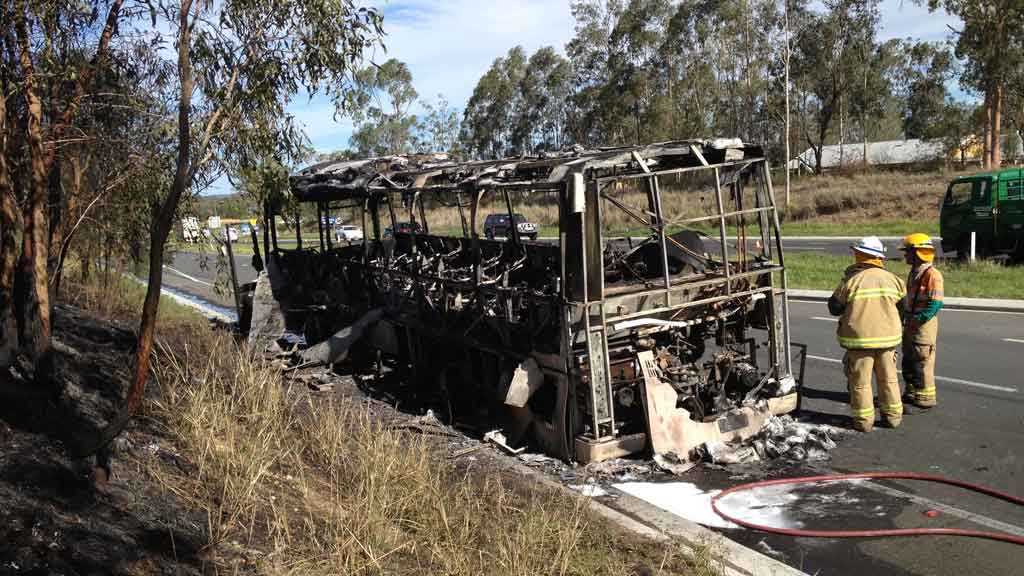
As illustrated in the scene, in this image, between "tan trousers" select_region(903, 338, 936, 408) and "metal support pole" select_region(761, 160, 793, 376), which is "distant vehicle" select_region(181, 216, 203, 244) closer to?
"metal support pole" select_region(761, 160, 793, 376)

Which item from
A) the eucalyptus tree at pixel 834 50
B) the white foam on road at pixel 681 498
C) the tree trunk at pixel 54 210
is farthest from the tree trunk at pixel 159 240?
the eucalyptus tree at pixel 834 50

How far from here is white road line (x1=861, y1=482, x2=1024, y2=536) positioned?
5410 millimetres

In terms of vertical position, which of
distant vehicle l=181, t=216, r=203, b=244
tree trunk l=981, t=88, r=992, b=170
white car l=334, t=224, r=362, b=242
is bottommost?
white car l=334, t=224, r=362, b=242

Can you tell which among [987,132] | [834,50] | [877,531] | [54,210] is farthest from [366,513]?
[834,50]

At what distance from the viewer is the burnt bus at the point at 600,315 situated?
700 centimetres

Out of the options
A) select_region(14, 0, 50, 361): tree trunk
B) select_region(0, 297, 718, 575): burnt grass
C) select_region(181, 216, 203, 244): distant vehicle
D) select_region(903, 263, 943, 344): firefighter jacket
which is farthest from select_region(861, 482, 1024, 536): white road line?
select_region(14, 0, 50, 361): tree trunk

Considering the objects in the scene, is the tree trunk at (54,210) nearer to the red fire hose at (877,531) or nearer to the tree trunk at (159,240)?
the tree trunk at (159,240)

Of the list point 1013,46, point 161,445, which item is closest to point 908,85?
point 1013,46

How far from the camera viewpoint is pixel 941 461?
671 cm

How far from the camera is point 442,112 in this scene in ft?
211

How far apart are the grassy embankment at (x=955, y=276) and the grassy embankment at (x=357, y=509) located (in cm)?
1193

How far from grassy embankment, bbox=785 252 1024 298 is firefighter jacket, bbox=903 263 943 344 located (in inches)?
291

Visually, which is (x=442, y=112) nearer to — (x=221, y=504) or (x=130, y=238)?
(x=130, y=238)

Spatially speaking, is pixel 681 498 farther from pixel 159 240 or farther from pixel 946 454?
pixel 159 240
